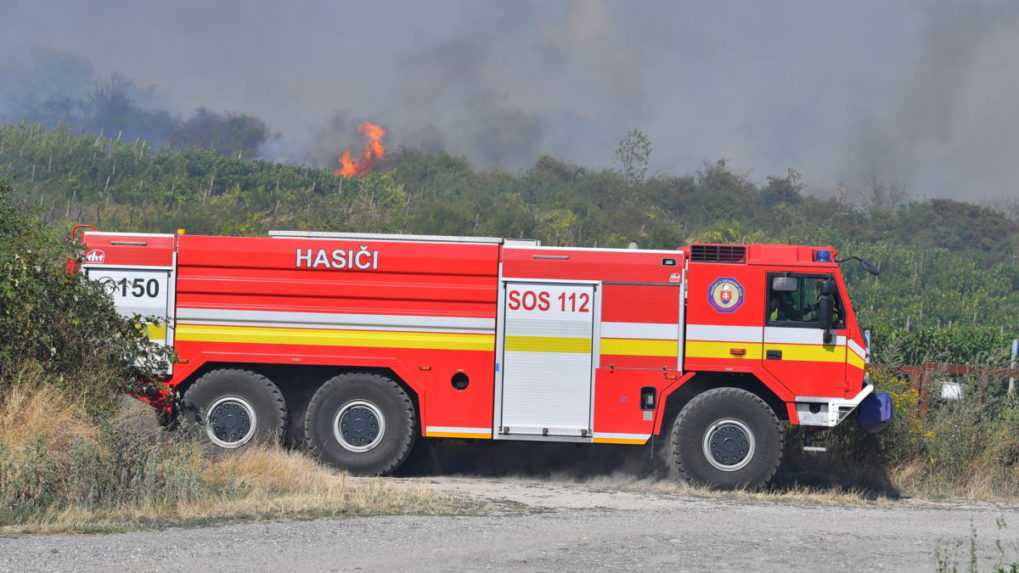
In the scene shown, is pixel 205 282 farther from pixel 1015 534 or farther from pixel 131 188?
pixel 131 188

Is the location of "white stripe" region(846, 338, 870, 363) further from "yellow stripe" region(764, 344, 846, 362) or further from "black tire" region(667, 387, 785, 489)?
"black tire" region(667, 387, 785, 489)

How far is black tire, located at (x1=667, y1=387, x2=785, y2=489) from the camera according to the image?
14.9 m

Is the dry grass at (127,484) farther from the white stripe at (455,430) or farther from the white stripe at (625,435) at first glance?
the white stripe at (625,435)

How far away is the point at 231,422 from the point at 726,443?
19.2ft

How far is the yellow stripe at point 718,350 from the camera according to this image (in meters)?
15.0

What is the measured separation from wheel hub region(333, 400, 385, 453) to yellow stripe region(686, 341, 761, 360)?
3762 millimetres

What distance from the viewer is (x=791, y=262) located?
15.1 meters

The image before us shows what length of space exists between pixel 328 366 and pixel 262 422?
3.37 feet

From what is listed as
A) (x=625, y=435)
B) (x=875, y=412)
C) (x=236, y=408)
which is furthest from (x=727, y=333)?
(x=236, y=408)

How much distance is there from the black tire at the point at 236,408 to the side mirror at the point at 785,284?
236 inches

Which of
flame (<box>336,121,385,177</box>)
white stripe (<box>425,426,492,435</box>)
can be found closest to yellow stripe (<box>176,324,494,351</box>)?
white stripe (<box>425,426,492,435</box>)

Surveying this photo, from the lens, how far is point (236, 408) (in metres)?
15.3

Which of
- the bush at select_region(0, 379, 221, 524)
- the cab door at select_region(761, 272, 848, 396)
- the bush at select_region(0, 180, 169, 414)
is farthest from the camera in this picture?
the cab door at select_region(761, 272, 848, 396)

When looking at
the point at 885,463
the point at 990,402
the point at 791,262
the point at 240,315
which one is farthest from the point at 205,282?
the point at 990,402
